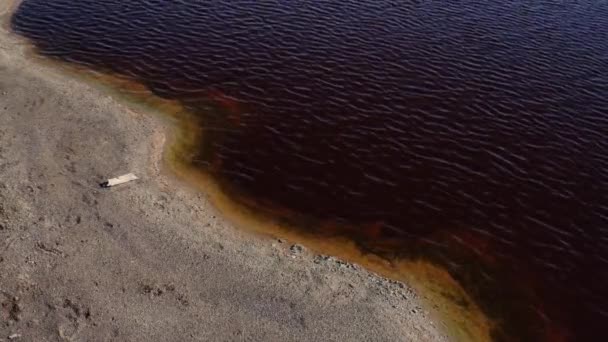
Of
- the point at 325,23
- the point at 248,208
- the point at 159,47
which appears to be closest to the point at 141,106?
the point at 159,47

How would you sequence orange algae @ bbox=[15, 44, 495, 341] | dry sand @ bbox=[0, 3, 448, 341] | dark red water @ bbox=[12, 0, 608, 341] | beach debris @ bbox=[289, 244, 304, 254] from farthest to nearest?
1. dark red water @ bbox=[12, 0, 608, 341]
2. beach debris @ bbox=[289, 244, 304, 254]
3. orange algae @ bbox=[15, 44, 495, 341]
4. dry sand @ bbox=[0, 3, 448, 341]

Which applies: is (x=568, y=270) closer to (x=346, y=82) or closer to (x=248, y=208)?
(x=248, y=208)

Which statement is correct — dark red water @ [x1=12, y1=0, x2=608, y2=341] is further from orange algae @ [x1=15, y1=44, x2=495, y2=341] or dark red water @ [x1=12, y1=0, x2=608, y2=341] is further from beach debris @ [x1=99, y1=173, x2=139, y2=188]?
beach debris @ [x1=99, y1=173, x2=139, y2=188]

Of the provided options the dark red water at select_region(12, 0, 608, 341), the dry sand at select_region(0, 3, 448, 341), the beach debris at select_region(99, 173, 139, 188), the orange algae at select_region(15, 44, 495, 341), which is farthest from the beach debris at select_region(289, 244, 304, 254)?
the beach debris at select_region(99, 173, 139, 188)

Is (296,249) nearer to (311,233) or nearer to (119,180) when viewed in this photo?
(311,233)

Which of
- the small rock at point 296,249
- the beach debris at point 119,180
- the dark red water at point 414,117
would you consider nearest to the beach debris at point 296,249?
the small rock at point 296,249

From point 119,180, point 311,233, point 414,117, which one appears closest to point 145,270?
point 119,180
